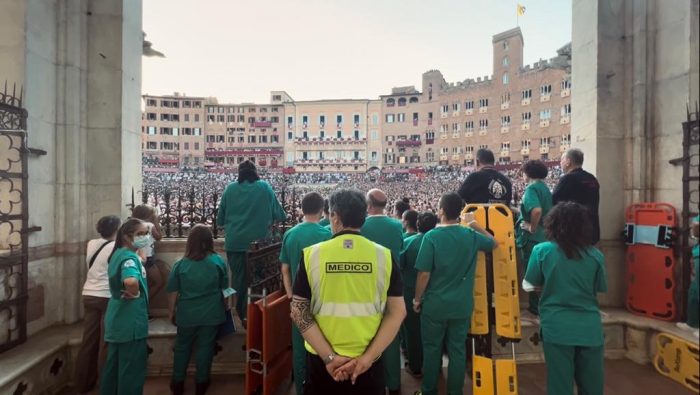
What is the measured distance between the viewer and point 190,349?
3.87 metres

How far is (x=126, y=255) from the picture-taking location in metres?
3.27

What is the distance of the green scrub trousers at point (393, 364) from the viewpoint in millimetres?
3697

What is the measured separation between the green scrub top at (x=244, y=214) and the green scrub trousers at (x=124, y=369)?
56.1 inches

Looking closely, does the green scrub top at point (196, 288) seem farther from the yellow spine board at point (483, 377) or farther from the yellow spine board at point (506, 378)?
the yellow spine board at point (506, 378)

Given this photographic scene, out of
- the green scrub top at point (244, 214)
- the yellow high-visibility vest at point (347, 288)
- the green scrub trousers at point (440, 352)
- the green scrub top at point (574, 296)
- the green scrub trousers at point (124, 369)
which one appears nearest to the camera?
the yellow high-visibility vest at point (347, 288)

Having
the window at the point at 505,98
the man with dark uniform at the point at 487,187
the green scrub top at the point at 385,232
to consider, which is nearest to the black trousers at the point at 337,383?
the green scrub top at the point at 385,232

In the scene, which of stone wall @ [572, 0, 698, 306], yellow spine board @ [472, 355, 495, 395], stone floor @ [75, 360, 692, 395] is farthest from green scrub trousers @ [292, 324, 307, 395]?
stone wall @ [572, 0, 698, 306]

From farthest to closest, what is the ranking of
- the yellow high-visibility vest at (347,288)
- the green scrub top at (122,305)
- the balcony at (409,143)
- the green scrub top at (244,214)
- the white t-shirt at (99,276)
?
the balcony at (409,143), the green scrub top at (244,214), the white t-shirt at (99,276), the green scrub top at (122,305), the yellow high-visibility vest at (347,288)

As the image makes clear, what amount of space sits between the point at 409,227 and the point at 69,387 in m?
4.09

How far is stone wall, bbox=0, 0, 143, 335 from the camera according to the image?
4.20m

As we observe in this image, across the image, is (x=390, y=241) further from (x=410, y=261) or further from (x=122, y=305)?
(x=122, y=305)

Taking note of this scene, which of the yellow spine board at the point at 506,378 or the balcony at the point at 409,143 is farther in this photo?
the balcony at the point at 409,143

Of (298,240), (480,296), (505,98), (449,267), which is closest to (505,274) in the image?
(480,296)

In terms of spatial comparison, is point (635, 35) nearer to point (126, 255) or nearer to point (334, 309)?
point (334, 309)
